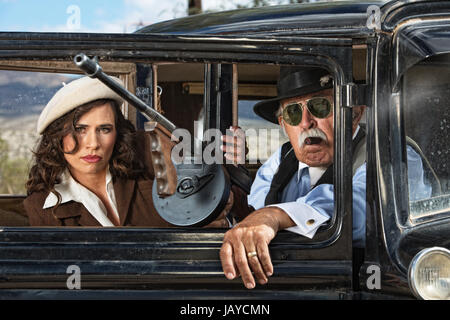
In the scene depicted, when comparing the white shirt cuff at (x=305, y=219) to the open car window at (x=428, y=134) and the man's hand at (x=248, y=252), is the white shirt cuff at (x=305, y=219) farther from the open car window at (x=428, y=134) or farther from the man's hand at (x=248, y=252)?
the open car window at (x=428, y=134)

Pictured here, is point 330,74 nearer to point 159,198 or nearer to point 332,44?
point 332,44

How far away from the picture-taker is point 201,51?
2139 millimetres

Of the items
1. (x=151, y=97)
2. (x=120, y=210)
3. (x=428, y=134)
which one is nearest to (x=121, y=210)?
(x=120, y=210)

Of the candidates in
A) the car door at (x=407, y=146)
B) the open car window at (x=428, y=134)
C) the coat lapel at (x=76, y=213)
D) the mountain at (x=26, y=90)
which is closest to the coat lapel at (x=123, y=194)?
the coat lapel at (x=76, y=213)

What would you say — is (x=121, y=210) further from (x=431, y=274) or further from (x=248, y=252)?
(x=431, y=274)

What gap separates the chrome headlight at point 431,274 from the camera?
198cm

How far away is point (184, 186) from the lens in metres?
2.23

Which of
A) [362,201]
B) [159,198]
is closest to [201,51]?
[159,198]

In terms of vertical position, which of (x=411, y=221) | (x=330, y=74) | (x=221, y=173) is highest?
(x=330, y=74)

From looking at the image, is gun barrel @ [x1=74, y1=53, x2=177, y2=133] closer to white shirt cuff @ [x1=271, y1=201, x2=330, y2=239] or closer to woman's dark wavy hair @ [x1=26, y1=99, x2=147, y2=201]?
woman's dark wavy hair @ [x1=26, y1=99, x2=147, y2=201]

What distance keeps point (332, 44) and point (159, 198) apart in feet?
2.40

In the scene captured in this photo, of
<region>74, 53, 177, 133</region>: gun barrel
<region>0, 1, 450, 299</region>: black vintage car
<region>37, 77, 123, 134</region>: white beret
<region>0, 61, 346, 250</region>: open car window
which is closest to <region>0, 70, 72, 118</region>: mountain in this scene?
<region>0, 61, 346, 250</region>: open car window

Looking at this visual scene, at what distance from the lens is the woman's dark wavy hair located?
2486 millimetres

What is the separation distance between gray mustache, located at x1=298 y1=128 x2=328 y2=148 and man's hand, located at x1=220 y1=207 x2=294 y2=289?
0.40m
